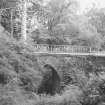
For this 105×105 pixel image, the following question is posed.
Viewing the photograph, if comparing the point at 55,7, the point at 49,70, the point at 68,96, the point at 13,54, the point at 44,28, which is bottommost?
the point at 68,96

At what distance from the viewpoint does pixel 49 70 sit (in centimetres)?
1296

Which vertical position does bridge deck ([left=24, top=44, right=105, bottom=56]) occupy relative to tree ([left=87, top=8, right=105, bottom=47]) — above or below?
below

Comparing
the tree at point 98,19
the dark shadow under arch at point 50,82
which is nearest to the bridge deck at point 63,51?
the dark shadow under arch at point 50,82

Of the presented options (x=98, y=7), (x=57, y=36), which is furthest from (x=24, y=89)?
(x=98, y=7)

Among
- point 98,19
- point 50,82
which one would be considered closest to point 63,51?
point 50,82

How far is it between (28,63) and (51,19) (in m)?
10.0

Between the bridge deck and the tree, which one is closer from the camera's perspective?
the bridge deck

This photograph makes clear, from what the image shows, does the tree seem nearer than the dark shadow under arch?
No

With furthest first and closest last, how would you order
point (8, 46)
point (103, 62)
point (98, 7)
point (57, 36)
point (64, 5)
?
point (98, 7) → point (64, 5) → point (57, 36) → point (103, 62) → point (8, 46)

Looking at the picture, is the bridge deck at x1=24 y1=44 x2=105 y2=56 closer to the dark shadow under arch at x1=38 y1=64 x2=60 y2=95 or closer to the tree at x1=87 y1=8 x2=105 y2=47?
the dark shadow under arch at x1=38 y1=64 x2=60 y2=95

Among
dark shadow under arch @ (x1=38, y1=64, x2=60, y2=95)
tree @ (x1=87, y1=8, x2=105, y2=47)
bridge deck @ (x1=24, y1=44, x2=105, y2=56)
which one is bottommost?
dark shadow under arch @ (x1=38, y1=64, x2=60, y2=95)

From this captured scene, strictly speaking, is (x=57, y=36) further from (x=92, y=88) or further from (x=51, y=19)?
(x=92, y=88)

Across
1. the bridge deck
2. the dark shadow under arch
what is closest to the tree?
the bridge deck

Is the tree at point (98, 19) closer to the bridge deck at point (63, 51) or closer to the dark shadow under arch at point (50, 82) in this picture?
the bridge deck at point (63, 51)
